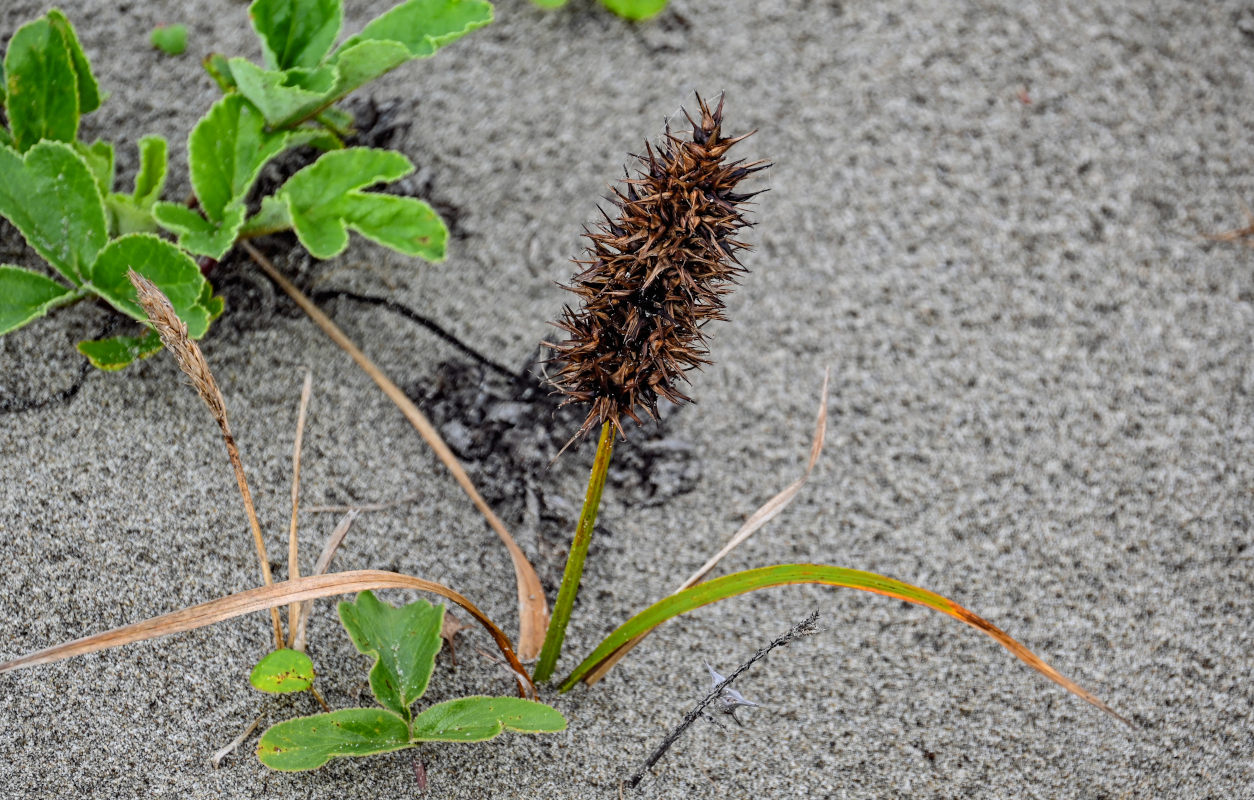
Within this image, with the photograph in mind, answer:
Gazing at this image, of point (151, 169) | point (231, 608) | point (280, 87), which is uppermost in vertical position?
point (280, 87)

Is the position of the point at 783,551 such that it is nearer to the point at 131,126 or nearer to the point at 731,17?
the point at 731,17

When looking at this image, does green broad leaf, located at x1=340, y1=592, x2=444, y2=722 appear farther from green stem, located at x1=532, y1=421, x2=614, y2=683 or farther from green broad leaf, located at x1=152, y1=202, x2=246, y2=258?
green broad leaf, located at x1=152, y1=202, x2=246, y2=258

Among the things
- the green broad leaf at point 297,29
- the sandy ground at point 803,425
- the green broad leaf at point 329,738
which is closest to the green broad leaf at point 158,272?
the sandy ground at point 803,425

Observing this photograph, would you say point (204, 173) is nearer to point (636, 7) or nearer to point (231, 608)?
point (231, 608)

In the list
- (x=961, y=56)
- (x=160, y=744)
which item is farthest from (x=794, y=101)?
(x=160, y=744)

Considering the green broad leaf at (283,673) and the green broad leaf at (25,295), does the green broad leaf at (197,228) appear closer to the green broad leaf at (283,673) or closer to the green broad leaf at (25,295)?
the green broad leaf at (25,295)

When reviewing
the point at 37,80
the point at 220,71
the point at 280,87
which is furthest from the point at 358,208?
the point at 37,80
